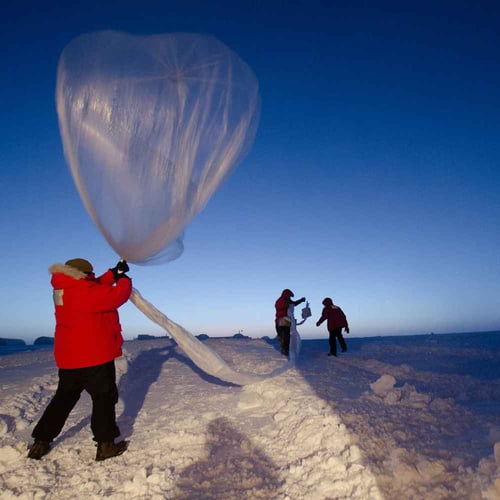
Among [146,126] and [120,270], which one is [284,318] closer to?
[120,270]

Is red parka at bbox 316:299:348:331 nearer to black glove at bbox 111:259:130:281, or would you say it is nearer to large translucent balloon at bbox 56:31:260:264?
large translucent balloon at bbox 56:31:260:264

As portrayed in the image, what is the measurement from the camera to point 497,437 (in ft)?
10.2

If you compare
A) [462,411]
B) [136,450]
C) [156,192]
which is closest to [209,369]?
[136,450]

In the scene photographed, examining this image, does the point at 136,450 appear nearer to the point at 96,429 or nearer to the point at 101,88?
the point at 96,429

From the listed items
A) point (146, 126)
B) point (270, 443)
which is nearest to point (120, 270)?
point (146, 126)

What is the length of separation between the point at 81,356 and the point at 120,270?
934 millimetres

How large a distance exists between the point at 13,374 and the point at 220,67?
6.30 metres

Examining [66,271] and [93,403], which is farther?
[66,271]

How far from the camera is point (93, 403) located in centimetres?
341

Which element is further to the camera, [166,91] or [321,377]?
[321,377]

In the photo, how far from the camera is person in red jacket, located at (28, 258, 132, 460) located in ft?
11.2

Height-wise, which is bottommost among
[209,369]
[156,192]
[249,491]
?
[249,491]

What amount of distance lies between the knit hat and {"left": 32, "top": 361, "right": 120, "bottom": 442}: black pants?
941 millimetres

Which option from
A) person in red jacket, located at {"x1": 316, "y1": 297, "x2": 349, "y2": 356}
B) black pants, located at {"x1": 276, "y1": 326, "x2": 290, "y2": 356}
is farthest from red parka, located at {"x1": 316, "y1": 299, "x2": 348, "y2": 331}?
black pants, located at {"x1": 276, "y1": 326, "x2": 290, "y2": 356}
